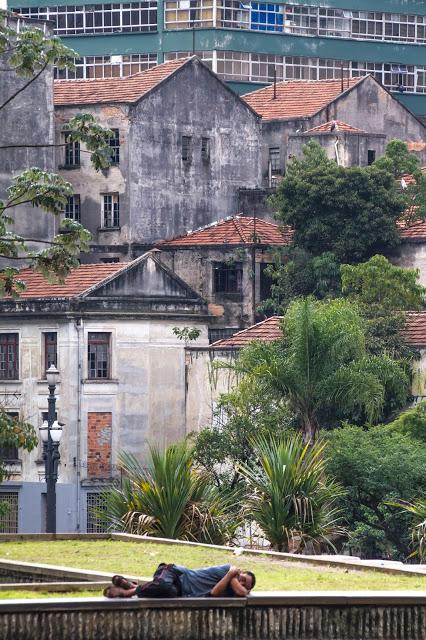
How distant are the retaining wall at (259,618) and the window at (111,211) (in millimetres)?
47296

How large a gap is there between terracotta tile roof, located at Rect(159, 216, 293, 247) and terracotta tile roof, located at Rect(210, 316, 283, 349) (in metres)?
7.87

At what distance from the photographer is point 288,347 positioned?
4634 cm

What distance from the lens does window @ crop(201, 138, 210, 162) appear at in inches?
2596

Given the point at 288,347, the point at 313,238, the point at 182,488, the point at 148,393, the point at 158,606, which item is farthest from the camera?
the point at 313,238

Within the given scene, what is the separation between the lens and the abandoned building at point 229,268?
201 ft

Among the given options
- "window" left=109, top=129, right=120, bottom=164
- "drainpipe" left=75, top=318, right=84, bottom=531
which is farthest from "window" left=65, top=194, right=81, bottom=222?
"drainpipe" left=75, top=318, right=84, bottom=531

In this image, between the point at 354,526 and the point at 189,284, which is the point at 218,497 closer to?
the point at 354,526

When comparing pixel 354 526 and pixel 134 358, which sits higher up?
pixel 134 358

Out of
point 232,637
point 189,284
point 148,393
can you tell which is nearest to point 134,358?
point 148,393

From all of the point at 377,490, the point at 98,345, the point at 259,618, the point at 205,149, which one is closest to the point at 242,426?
the point at 377,490

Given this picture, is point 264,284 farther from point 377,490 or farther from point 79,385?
point 377,490

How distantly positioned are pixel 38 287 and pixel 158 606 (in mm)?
40504

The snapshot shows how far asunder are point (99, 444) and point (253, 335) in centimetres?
514

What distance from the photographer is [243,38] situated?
89.0m
